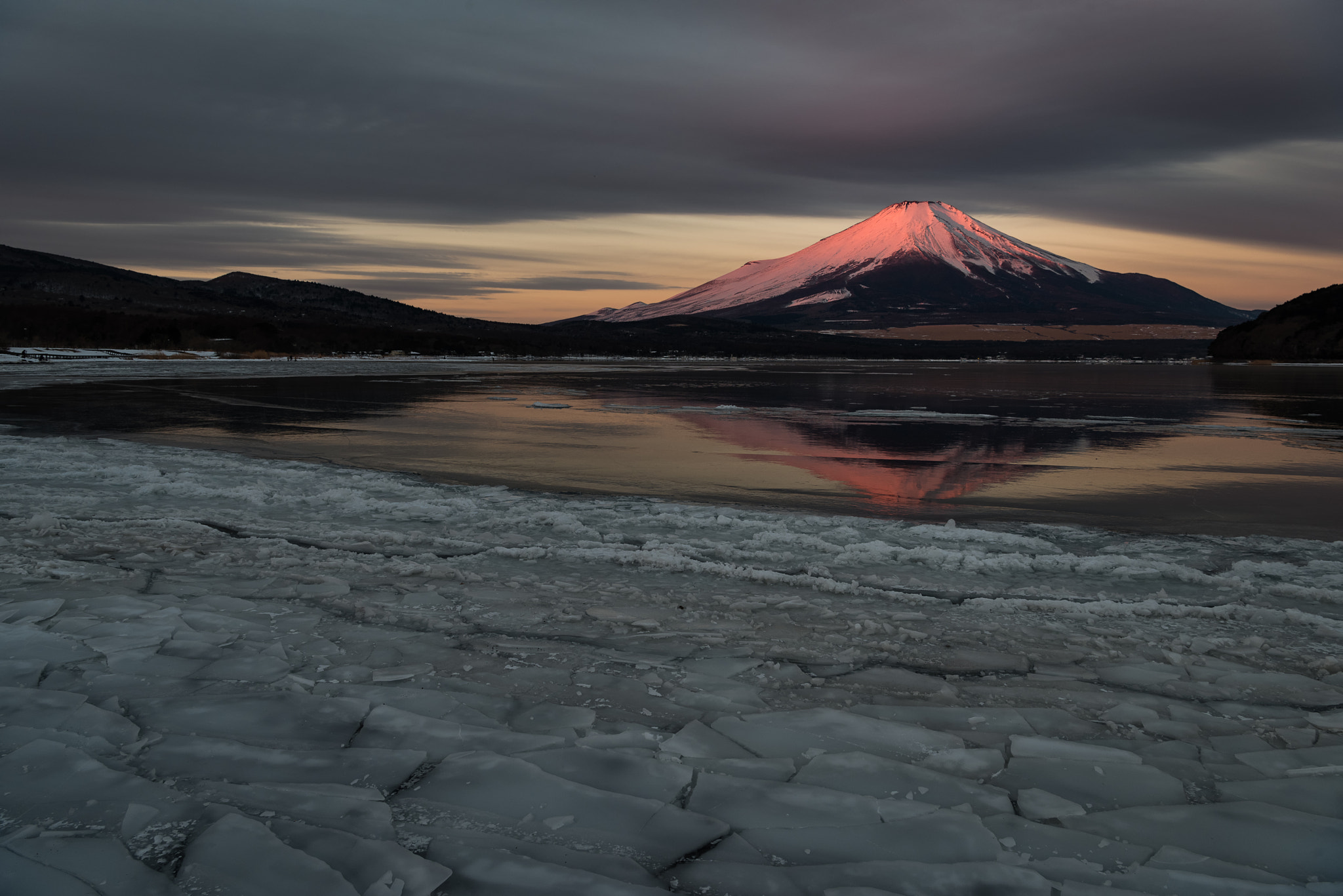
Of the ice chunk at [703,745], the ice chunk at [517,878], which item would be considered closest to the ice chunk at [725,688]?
the ice chunk at [703,745]

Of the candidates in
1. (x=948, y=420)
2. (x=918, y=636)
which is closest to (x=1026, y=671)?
(x=918, y=636)

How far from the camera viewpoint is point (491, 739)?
3.51 meters

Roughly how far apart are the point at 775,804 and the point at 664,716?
0.81m

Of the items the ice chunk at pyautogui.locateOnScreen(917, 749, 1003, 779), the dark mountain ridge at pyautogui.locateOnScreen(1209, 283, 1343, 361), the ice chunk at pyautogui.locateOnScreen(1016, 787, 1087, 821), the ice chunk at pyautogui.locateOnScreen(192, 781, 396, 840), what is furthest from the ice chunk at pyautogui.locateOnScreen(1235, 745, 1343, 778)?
the dark mountain ridge at pyautogui.locateOnScreen(1209, 283, 1343, 361)

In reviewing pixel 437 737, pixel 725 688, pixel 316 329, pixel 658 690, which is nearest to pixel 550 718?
pixel 437 737

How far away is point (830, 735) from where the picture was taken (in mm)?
3621

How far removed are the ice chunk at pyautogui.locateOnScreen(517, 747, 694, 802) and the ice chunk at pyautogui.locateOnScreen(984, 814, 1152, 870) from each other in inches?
44.3

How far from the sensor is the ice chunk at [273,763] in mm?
3178

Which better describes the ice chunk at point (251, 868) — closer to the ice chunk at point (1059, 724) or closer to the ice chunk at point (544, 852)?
the ice chunk at point (544, 852)

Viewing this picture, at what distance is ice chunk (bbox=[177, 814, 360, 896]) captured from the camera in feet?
8.32

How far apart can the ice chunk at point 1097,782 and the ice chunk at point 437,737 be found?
6.04ft

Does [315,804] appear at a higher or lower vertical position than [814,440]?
lower

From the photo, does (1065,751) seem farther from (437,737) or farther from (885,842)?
(437,737)

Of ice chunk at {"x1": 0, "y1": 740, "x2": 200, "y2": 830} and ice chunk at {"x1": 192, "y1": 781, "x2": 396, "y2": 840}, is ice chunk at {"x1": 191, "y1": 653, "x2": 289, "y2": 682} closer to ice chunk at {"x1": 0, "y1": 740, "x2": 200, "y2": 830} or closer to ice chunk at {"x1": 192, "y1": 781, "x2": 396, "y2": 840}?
ice chunk at {"x1": 0, "y1": 740, "x2": 200, "y2": 830}
